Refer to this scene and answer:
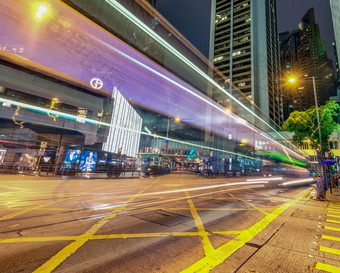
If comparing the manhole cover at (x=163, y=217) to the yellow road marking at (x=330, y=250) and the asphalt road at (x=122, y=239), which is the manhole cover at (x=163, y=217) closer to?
the asphalt road at (x=122, y=239)

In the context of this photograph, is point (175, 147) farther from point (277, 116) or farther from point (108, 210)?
point (108, 210)

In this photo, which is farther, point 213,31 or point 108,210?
point 213,31

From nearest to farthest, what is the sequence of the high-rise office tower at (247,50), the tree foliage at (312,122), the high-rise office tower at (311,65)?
the tree foliage at (312,122)
the high-rise office tower at (247,50)
the high-rise office tower at (311,65)

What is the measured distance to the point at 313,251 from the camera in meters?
3.30

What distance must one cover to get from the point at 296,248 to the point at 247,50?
95.5m

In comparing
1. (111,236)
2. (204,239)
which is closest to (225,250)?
(204,239)

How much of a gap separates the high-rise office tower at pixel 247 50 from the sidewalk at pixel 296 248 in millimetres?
79033

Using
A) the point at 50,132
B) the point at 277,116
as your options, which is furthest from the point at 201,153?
the point at 50,132

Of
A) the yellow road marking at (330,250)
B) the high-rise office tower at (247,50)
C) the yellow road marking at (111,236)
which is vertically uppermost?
the high-rise office tower at (247,50)

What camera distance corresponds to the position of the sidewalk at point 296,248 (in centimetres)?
272

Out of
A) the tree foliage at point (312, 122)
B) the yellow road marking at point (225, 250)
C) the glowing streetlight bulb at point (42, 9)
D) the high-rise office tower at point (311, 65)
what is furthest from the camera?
the high-rise office tower at point (311, 65)

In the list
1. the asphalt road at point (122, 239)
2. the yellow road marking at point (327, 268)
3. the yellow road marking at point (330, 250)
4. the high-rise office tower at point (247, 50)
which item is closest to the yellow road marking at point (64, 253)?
the asphalt road at point (122, 239)

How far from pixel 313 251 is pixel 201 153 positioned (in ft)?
230

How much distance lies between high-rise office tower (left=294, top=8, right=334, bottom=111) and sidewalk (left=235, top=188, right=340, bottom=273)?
203 m
